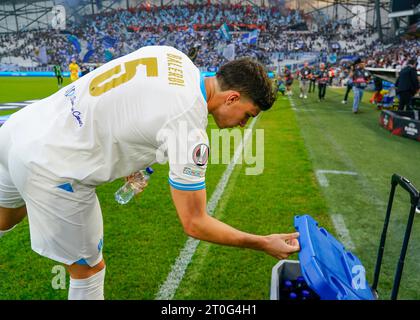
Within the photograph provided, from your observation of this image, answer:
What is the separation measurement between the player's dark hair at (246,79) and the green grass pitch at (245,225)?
6.47 feet

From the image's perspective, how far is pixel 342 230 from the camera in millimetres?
4293

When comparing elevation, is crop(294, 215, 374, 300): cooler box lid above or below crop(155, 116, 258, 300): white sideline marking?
above

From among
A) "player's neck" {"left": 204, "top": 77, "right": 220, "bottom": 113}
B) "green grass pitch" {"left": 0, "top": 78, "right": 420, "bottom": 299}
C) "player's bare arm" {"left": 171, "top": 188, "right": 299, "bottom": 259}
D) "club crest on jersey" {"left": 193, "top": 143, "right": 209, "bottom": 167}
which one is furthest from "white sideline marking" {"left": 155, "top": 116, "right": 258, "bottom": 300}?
"player's neck" {"left": 204, "top": 77, "right": 220, "bottom": 113}

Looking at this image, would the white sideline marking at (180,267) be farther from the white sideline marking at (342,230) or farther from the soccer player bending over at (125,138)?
the white sideline marking at (342,230)

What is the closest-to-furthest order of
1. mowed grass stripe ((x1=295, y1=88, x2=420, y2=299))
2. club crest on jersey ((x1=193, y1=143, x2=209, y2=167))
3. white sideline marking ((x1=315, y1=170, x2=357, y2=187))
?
1. club crest on jersey ((x1=193, y1=143, x2=209, y2=167))
2. mowed grass stripe ((x1=295, y1=88, x2=420, y2=299))
3. white sideline marking ((x1=315, y1=170, x2=357, y2=187))

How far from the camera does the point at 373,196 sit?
5508mm

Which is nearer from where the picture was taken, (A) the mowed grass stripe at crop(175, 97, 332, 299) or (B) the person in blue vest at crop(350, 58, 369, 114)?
(A) the mowed grass stripe at crop(175, 97, 332, 299)

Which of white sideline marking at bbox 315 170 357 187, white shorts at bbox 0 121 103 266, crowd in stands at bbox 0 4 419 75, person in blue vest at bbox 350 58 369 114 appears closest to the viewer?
white shorts at bbox 0 121 103 266

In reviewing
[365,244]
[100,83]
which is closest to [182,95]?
[100,83]

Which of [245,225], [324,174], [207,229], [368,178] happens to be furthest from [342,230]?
[207,229]

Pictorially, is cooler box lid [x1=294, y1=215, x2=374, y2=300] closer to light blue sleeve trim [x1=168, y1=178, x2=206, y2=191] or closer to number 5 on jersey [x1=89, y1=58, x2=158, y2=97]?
light blue sleeve trim [x1=168, y1=178, x2=206, y2=191]

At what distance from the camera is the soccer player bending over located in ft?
5.71

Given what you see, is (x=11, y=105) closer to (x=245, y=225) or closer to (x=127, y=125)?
(x=245, y=225)

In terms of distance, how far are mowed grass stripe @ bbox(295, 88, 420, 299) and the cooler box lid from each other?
3.74 feet
